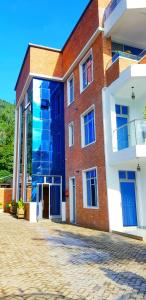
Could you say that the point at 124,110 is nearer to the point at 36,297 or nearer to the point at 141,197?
the point at 141,197

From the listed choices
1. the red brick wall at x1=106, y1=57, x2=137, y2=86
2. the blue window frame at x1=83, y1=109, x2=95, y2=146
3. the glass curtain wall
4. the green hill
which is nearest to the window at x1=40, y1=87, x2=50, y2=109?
the glass curtain wall

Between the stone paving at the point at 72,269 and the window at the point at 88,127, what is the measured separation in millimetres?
6400

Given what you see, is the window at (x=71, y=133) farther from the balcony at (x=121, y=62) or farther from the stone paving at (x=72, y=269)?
the stone paving at (x=72, y=269)

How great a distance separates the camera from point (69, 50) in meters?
19.4

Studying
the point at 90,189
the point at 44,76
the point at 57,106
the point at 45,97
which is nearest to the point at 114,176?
the point at 90,189

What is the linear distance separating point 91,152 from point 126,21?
7.05 m

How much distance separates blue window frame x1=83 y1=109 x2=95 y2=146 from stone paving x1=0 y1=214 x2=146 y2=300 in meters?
6.33

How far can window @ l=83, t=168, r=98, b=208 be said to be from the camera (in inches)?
577

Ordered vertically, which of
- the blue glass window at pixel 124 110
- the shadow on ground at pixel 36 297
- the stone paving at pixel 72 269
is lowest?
the stone paving at pixel 72 269

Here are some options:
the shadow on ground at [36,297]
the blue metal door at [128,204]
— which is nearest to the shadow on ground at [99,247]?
the blue metal door at [128,204]

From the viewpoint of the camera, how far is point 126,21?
14.0 meters

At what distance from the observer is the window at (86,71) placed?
16.3 m

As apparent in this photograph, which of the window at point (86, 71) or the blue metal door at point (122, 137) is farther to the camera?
the window at point (86, 71)

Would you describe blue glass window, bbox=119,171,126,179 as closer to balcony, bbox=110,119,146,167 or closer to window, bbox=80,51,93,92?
balcony, bbox=110,119,146,167
